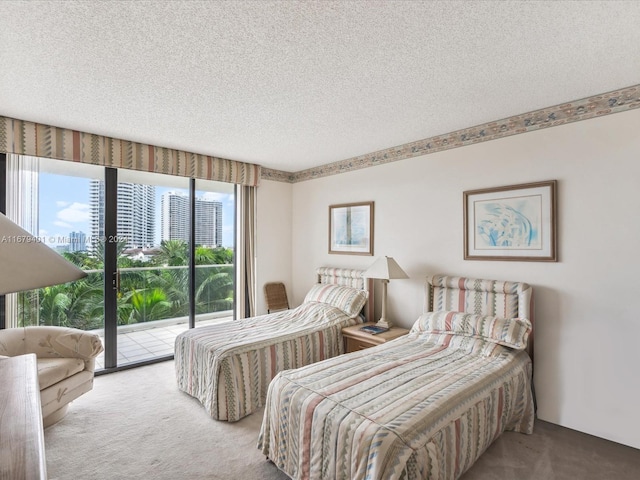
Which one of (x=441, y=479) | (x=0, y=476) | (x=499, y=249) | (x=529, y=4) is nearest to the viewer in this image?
Answer: (x=0, y=476)

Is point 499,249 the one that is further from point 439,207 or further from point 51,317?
point 51,317

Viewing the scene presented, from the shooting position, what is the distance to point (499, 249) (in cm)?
297

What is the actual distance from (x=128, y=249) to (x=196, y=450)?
2445 mm

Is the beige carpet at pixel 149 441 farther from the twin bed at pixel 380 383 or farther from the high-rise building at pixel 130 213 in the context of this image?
the high-rise building at pixel 130 213

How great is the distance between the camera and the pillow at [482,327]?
2.53 meters

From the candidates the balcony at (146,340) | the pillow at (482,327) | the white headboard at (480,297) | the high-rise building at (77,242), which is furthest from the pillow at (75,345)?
the white headboard at (480,297)

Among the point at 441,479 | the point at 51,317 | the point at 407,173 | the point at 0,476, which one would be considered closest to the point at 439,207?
the point at 407,173

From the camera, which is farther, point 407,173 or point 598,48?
point 407,173

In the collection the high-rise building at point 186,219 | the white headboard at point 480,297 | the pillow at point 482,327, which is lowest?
the pillow at point 482,327

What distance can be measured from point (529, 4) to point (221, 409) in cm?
326

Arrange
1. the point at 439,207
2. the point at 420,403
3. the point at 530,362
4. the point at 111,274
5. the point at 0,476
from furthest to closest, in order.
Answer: the point at 111,274, the point at 439,207, the point at 530,362, the point at 420,403, the point at 0,476

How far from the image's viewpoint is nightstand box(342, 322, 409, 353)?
3.24m

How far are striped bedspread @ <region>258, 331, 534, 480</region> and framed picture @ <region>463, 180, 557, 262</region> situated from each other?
2.78 feet

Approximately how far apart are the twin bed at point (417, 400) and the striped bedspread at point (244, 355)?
Result: 2.16ft
